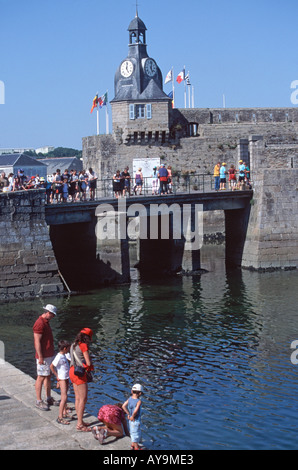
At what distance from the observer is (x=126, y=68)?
56.2m

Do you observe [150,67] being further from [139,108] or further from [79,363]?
[79,363]

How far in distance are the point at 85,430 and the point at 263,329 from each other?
1188 centimetres

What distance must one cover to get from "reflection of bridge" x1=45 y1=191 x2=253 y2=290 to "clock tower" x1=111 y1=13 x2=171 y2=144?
17.7 m

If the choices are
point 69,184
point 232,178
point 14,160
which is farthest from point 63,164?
point 69,184

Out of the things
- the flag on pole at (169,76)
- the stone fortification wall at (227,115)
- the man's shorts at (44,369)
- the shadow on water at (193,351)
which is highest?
the flag on pole at (169,76)

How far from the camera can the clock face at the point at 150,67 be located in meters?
56.4

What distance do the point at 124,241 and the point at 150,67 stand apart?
27.2 m

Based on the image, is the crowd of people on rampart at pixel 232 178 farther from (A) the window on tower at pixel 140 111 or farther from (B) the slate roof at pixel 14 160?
(B) the slate roof at pixel 14 160

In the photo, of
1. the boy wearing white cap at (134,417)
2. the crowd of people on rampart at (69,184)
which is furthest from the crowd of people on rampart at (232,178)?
the boy wearing white cap at (134,417)

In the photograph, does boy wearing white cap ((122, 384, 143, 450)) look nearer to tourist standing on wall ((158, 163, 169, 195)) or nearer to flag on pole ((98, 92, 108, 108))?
tourist standing on wall ((158, 163, 169, 195))

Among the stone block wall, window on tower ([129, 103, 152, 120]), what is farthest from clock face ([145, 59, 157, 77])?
the stone block wall

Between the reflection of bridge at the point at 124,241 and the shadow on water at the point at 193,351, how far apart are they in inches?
61.9
